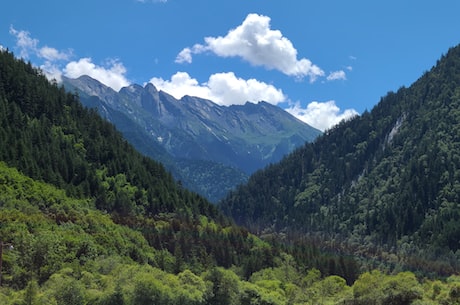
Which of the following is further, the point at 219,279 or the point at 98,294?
the point at 219,279

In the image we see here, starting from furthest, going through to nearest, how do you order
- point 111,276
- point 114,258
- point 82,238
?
1. point 82,238
2. point 114,258
3. point 111,276

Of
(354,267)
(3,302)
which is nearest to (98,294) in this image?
(3,302)

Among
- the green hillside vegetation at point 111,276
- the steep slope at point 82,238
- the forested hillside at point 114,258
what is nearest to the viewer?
the green hillside vegetation at point 111,276

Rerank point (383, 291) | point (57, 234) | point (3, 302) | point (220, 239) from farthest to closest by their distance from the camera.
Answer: point (220, 239) → point (57, 234) → point (383, 291) → point (3, 302)

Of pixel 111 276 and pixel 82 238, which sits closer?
pixel 111 276

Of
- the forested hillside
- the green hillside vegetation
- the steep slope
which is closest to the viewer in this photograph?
the green hillside vegetation

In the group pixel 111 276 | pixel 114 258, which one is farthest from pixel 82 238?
pixel 111 276

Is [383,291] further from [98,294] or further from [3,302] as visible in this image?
[3,302]

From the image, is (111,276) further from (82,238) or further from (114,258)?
(82,238)

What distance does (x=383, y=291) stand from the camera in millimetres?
103438

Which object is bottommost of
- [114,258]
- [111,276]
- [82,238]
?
[111,276]

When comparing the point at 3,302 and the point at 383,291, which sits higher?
the point at 383,291

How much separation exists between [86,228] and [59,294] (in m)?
56.4

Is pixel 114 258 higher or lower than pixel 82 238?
lower
